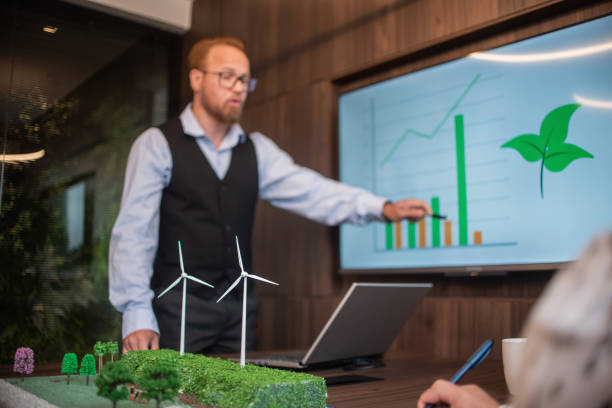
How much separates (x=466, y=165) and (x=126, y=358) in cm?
124

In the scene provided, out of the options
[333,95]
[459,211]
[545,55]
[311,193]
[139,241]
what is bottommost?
[139,241]

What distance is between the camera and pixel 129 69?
3152 millimetres

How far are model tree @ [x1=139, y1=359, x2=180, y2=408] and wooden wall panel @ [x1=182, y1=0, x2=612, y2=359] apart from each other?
3.96ft

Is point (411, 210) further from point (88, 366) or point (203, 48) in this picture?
point (88, 366)

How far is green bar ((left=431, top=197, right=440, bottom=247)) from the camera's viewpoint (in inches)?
74.0

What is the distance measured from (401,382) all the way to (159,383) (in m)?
0.60

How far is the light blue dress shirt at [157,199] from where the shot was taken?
5.56 ft

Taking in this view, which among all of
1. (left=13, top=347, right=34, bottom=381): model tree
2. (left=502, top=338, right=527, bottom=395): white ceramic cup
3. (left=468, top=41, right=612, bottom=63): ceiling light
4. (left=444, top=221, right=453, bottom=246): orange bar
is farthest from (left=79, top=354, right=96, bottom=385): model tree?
(left=468, top=41, right=612, bottom=63): ceiling light

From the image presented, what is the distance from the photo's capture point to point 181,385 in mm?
832

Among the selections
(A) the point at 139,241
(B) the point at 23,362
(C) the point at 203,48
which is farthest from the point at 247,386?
(C) the point at 203,48

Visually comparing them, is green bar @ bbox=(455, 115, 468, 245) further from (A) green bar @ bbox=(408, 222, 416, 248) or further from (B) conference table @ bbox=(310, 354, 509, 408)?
(B) conference table @ bbox=(310, 354, 509, 408)

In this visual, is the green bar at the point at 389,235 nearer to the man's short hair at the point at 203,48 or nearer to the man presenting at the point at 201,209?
the man presenting at the point at 201,209

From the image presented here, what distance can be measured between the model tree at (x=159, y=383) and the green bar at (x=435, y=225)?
131cm

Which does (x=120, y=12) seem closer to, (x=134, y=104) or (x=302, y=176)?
(x=134, y=104)
